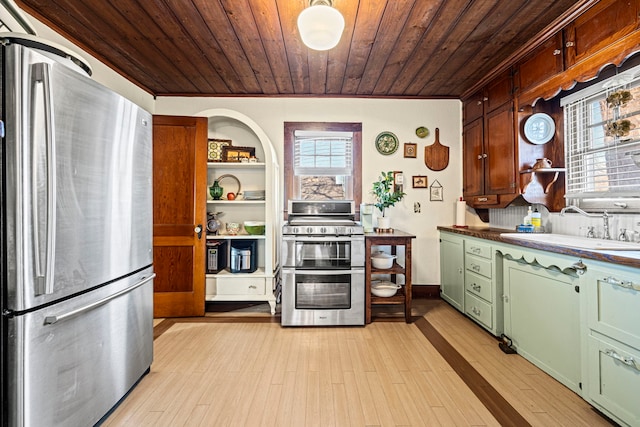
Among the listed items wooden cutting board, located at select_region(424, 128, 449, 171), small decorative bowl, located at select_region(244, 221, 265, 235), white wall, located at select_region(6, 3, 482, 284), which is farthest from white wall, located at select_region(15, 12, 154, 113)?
wooden cutting board, located at select_region(424, 128, 449, 171)

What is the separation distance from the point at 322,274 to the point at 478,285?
1456mm

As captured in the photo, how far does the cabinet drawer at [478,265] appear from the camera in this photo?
2.58m

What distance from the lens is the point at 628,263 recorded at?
1.40 m

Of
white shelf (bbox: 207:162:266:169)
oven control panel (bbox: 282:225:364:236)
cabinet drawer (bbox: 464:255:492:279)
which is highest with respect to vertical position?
white shelf (bbox: 207:162:266:169)

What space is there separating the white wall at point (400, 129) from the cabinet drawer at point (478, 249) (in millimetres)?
840

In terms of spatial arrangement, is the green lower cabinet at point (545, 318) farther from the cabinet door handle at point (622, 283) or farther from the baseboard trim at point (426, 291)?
the baseboard trim at point (426, 291)

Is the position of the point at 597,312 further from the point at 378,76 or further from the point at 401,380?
the point at 378,76

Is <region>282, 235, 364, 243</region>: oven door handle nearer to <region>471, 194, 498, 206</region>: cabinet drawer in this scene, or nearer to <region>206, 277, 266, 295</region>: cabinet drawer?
<region>206, 277, 266, 295</region>: cabinet drawer

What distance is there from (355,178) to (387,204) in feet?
2.06

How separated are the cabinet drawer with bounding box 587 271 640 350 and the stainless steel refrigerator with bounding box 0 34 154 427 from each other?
8.54 ft

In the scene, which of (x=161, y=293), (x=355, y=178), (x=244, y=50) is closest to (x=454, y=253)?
(x=355, y=178)

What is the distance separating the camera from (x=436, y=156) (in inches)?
149

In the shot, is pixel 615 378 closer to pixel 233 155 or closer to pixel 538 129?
pixel 538 129

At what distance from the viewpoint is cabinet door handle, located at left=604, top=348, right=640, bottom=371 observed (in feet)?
4.59
